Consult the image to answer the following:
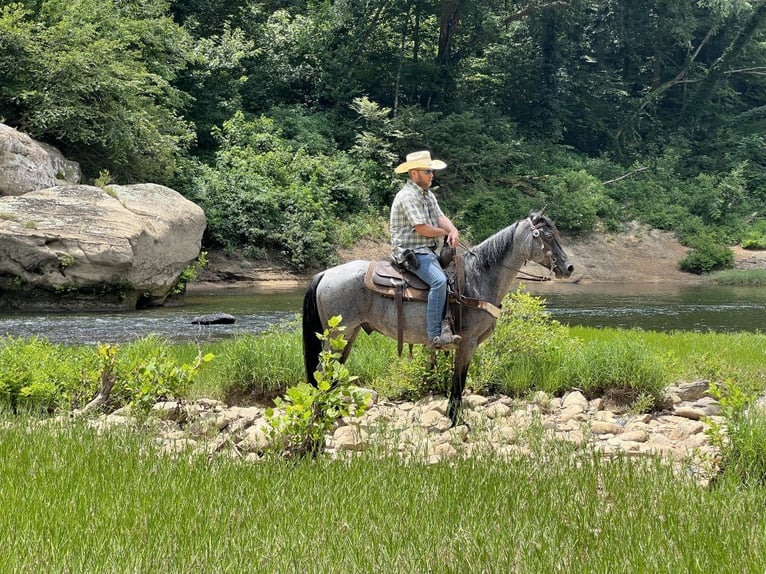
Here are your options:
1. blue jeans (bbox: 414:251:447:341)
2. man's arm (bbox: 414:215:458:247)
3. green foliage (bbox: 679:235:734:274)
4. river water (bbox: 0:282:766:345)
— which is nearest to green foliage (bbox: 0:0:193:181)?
river water (bbox: 0:282:766:345)

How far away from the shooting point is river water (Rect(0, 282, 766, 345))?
46.4ft

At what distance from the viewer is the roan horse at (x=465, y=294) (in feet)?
22.9

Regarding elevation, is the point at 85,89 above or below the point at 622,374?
above

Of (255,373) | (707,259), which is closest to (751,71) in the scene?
(707,259)

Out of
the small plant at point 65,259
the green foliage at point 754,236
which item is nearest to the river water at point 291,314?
the small plant at point 65,259

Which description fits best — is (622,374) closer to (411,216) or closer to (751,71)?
(411,216)

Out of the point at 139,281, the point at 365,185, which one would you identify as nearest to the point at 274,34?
the point at 365,185

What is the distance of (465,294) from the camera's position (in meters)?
7.09

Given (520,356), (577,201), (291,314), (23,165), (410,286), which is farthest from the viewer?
(577,201)

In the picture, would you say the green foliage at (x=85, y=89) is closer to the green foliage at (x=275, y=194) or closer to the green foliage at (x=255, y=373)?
the green foliage at (x=275, y=194)

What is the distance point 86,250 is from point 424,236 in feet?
41.9

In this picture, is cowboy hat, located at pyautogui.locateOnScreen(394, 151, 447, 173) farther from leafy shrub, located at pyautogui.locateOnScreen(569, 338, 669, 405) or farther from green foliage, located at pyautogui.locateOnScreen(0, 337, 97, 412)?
green foliage, located at pyautogui.locateOnScreen(0, 337, 97, 412)

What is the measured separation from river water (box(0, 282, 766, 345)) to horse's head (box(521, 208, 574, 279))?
543cm

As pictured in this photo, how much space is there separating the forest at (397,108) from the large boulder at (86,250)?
9.86 feet
